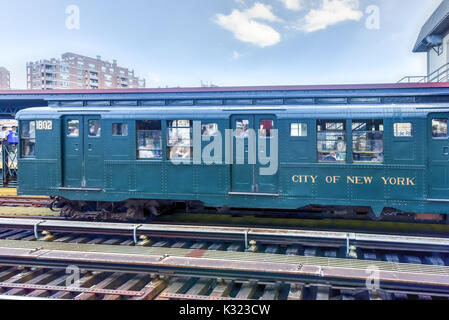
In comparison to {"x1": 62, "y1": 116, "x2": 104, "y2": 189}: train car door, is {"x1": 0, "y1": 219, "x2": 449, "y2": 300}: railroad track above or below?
below

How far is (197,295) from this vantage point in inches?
200

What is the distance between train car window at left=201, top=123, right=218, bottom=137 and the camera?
27.4ft

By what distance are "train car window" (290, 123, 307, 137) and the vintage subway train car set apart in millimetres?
25

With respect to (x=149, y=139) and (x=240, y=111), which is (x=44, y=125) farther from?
(x=240, y=111)

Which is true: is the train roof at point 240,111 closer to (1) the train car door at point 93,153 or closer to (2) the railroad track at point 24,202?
(1) the train car door at point 93,153

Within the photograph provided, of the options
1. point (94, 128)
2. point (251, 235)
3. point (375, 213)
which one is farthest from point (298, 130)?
point (94, 128)

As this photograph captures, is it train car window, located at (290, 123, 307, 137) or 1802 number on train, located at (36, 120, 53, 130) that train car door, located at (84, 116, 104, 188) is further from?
train car window, located at (290, 123, 307, 137)

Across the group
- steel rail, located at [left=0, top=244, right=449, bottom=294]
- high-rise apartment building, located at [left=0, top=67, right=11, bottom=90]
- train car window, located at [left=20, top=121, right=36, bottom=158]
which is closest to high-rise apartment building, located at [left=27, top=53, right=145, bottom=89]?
high-rise apartment building, located at [left=0, top=67, right=11, bottom=90]

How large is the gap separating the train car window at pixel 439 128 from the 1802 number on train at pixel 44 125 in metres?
9.90

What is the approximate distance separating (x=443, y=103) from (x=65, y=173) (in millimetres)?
9915

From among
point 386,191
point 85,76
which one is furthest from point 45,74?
point 386,191

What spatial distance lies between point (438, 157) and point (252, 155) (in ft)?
14.0

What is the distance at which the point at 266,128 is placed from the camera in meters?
8.22

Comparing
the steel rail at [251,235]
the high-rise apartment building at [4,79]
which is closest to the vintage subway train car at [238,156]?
the steel rail at [251,235]
